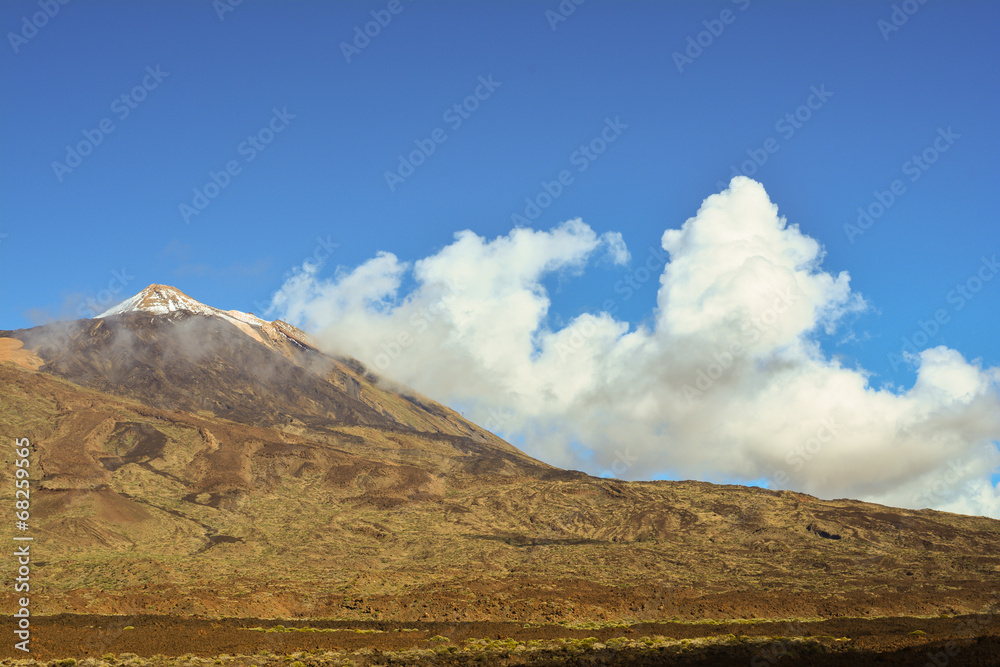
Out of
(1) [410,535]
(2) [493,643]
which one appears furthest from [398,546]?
(2) [493,643]

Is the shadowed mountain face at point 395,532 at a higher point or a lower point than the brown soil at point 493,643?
higher

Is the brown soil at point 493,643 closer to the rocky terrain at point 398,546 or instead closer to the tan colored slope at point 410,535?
the rocky terrain at point 398,546

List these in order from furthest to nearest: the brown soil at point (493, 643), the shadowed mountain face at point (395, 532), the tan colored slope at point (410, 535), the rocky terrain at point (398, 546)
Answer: the shadowed mountain face at point (395, 532)
the tan colored slope at point (410, 535)
the rocky terrain at point (398, 546)
the brown soil at point (493, 643)

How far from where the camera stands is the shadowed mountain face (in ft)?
196

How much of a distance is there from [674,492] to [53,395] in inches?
4482

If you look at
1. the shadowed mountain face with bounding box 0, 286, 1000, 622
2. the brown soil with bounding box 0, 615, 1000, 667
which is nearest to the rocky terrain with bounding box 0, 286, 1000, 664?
the brown soil with bounding box 0, 615, 1000, 667

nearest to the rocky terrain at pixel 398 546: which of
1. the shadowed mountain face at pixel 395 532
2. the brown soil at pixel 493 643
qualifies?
the brown soil at pixel 493 643

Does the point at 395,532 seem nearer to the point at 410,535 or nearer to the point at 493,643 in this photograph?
the point at 410,535

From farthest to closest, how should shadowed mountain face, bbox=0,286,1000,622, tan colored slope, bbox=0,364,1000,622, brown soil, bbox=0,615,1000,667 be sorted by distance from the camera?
1. shadowed mountain face, bbox=0,286,1000,622
2. tan colored slope, bbox=0,364,1000,622
3. brown soil, bbox=0,615,1000,667

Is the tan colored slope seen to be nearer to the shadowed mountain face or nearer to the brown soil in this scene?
the shadowed mountain face

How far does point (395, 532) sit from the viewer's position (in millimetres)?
103250

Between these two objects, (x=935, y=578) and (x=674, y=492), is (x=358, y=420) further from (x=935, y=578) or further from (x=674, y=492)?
(x=935, y=578)

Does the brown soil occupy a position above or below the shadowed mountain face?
below

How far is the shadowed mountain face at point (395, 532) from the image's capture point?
59.9 m
